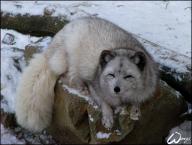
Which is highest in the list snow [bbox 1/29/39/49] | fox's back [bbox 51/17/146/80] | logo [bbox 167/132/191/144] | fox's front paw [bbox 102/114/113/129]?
fox's back [bbox 51/17/146/80]

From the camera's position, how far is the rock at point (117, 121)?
4949 mm

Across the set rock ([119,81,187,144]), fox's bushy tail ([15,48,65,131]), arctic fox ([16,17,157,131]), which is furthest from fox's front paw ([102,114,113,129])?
fox's bushy tail ([15,48,65,131])

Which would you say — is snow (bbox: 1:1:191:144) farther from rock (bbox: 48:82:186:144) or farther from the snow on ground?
rock (bbox: 48:82:186:144)

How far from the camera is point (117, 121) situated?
4930mm

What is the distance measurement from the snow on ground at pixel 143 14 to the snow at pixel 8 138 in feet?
7.58

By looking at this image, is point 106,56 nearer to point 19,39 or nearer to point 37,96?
point 37,96

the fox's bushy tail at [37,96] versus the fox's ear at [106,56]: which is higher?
the fox's ear at [106,56]

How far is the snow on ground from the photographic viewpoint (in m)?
7.34

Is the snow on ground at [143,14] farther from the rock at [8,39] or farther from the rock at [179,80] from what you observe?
the rock at [179,80]

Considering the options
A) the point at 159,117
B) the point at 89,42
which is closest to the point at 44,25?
the point at 89,42

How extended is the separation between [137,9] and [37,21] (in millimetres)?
1948

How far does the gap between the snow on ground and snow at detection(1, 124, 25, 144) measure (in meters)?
2.31

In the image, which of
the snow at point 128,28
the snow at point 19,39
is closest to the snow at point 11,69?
the snow at point 128,28

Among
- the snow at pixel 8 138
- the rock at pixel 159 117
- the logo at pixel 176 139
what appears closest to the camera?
the rock at pixel 159 117
